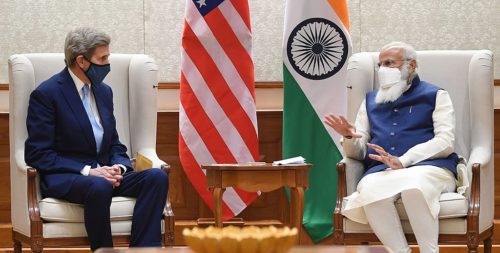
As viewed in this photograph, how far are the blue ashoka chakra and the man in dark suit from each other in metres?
1.41

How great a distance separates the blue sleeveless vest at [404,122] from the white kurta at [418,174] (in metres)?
0.05

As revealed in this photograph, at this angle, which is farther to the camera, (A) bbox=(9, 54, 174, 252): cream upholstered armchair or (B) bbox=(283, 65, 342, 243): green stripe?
(B) bbox=(283, 65, 342, 243): green stripe

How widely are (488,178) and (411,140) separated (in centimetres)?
45

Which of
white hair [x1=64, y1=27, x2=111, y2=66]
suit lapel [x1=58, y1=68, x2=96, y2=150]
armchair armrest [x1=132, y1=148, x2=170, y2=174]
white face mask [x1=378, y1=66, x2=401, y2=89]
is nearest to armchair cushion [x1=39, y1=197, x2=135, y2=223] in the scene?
armchair armrest [x1=132, y1=148, x2=170, y2=174]

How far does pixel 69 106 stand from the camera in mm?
4703

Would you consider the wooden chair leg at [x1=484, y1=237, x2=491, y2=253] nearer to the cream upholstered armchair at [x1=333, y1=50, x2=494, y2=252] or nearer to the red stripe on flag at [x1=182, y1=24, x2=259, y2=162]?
the cream upholstered armchair at [x1=333, y1=50, x2=494, y2=252]

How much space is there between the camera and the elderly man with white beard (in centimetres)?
440

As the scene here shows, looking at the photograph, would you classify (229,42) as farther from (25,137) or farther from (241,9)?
(25,137)

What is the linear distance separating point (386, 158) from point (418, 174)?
0.21 metres

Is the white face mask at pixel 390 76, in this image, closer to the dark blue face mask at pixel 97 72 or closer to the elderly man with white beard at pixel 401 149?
the elderly man with white beard at pixel 401 149

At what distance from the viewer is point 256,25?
6.32 m

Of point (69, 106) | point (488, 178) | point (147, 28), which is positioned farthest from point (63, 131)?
point (488, 178)

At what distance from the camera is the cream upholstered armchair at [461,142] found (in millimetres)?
4457

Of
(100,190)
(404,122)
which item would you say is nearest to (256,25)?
(404,122)
